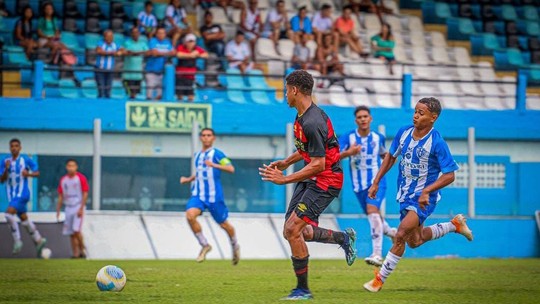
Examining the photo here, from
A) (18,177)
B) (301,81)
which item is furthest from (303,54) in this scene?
(301,81)

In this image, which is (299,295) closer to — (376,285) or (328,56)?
(376,285)

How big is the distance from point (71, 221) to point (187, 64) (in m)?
4.45

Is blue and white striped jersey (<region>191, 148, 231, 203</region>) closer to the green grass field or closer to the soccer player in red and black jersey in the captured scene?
the green grass field

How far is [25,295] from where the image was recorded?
38.0 feet

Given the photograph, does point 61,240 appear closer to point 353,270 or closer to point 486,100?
point 353,270

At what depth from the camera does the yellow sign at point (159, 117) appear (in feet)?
72.1

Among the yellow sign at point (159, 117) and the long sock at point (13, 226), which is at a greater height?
the yellow sign at point (159, 117)

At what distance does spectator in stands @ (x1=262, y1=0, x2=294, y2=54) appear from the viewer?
25656mm

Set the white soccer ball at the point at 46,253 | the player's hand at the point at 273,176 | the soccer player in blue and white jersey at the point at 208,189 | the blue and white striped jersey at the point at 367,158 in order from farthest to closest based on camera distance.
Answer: the white soccer ball at the point at 46,253 < the soccer player in blue and white jersey at the point at 208,189 < the blue and white striped jersey at the point at 367,158 < the player's hand at the point at 273,176

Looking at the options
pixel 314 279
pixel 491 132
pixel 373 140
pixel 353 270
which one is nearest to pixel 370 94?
pixel 491 132

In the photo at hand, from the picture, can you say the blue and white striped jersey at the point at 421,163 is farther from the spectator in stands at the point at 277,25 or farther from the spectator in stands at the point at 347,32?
the spectator in stands at the point at 347,32

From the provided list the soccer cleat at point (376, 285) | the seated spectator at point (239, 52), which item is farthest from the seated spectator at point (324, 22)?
the soccer cleat at point (376, 285)

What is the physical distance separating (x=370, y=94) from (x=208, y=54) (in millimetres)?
3636

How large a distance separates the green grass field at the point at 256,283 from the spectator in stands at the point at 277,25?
8.16 metres
